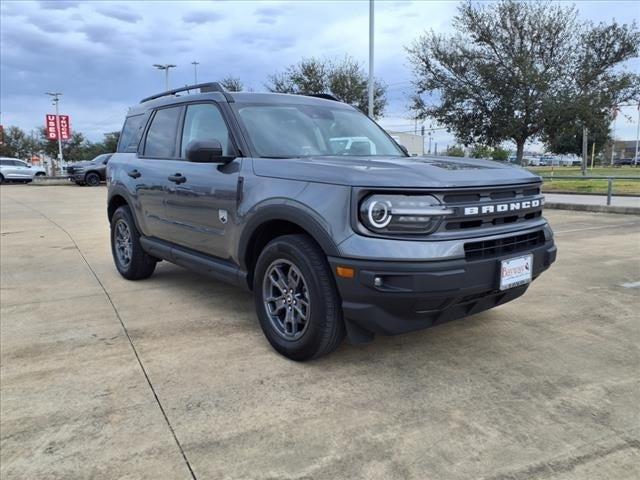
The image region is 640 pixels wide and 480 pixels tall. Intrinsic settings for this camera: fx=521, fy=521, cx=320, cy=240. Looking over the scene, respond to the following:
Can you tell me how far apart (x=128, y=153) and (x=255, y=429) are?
3.96 metres

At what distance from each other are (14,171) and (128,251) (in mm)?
32968

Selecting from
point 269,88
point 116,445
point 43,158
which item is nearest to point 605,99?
point 269,88

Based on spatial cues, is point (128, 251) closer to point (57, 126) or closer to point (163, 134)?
point (163, 134)

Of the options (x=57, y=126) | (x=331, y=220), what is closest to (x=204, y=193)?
(x=331, y=220)

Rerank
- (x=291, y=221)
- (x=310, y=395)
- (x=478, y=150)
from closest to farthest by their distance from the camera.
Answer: (x=310, y=395) < (x=291, y=221) < (x=478, y=150)

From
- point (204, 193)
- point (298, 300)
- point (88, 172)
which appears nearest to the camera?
point (298, 300)

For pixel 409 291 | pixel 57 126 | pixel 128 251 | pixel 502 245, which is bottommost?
pixel 128 251

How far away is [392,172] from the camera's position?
2959mm

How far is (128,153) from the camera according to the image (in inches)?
222

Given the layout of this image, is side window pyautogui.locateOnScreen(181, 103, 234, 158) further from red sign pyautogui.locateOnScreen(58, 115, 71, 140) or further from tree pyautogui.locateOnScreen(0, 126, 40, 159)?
tree pyautogui.locateOnScreen(0, 126, 40, 159)

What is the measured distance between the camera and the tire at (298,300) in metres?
3.09

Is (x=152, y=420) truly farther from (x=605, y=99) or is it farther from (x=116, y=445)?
(x=605, y=99)

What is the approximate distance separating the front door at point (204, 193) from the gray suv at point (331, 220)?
1 cm

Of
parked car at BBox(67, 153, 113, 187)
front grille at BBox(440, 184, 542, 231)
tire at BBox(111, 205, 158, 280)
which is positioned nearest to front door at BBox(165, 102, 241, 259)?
tire at BBox(111, 205, 158, 280)
